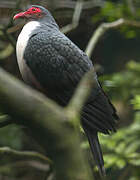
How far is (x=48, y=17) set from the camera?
2.90 m

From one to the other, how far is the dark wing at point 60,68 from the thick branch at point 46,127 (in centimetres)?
146

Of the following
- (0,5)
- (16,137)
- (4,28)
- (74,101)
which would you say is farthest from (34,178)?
(74,101)

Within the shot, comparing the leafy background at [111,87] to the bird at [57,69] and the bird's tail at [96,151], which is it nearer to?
the bird at [57,69]

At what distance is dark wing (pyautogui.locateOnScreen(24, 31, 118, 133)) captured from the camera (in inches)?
94.3

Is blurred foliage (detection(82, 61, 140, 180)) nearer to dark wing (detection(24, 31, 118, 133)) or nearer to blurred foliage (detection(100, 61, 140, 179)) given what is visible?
blurred foliage (detection(100, 61, 140, 179))

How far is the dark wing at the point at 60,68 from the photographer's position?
240 centimetres

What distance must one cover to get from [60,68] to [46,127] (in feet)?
5.22

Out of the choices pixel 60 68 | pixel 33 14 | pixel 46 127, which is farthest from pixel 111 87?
pixel 46 127

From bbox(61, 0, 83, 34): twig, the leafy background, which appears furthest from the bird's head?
bbox(61, 0, 83, 34): twig

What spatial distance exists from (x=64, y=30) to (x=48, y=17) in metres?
1.20

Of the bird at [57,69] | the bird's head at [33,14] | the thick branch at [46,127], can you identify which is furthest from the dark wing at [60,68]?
the thick branch at [46,127]

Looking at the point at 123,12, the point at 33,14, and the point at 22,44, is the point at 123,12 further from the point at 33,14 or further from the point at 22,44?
the point at 22,44

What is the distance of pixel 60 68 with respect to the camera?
2.45 meters

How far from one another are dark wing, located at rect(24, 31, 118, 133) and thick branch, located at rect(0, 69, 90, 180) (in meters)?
1.46
